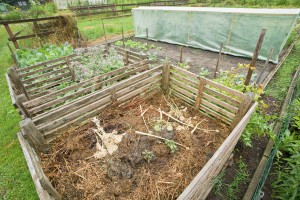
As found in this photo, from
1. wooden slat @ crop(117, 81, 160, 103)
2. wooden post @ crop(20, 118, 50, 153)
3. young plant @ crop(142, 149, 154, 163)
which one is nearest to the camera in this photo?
wooden post @ crop(20, 118, 50, 153)

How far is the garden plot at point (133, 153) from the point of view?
240cm

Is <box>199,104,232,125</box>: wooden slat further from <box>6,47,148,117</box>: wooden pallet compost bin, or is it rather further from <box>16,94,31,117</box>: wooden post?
<box>16,94,31,117</box>: wooden post

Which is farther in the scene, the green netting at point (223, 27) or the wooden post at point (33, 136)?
the green netting at point (223, 27)

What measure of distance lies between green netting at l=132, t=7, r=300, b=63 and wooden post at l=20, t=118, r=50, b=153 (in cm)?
889

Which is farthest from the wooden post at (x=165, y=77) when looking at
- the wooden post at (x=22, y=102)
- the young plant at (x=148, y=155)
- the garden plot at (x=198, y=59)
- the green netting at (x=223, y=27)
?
the green netting at (x=223, y=27)

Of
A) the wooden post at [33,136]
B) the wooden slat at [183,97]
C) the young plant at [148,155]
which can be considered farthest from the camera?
the wooden slat at [183,97]

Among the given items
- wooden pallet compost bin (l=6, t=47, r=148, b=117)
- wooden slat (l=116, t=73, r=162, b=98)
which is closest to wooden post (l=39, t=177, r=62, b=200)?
wooden pallet compost bin (l=6, t=47, r=148, b=117)

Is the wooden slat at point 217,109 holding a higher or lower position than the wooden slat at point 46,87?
higher

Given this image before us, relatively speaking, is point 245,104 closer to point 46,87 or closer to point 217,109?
point 217,109

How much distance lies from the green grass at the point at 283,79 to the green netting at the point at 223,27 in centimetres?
67

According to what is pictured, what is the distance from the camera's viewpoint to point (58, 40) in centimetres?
948

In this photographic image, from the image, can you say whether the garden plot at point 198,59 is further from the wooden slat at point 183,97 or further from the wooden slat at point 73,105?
the wooden slat at point 73,105

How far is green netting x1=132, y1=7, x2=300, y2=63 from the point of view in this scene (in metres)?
6.88

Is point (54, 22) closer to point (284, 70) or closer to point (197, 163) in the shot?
point (197, 163)
